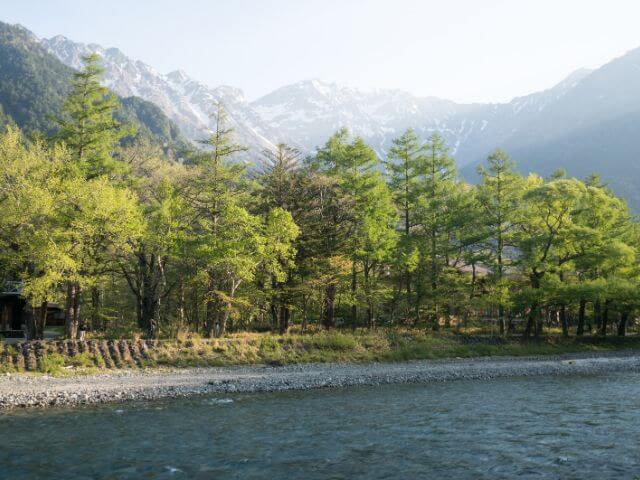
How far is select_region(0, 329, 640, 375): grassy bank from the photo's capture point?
74.8ft

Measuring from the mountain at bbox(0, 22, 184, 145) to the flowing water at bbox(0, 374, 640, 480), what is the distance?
106 meters

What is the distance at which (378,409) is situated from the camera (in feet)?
57.5

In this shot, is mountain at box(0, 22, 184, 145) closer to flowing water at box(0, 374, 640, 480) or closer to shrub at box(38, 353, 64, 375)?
Answer: shrub at box(38, 353, 64, 375)

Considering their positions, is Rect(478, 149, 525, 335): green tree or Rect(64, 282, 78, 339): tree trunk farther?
Rect(478, 149, 525, 335): green tree

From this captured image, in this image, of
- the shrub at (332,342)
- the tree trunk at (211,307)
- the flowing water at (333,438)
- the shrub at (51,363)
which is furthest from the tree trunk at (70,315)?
the shrub at (332,342)

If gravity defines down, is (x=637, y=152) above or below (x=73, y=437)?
above

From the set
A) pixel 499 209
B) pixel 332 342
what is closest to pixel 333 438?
pixel 332 342

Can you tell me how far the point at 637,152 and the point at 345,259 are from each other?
204 metres

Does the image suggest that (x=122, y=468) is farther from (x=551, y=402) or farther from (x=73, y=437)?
(x=551, y=402)

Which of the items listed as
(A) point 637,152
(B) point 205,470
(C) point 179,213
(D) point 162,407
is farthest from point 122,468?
(A) point 637,152

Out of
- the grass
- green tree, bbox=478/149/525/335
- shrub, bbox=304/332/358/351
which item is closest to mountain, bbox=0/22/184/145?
green tree, bbox=478/149/525/335

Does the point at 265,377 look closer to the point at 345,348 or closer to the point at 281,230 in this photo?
the point at 345,348

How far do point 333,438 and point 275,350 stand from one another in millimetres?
15056

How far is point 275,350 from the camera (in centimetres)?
2842
